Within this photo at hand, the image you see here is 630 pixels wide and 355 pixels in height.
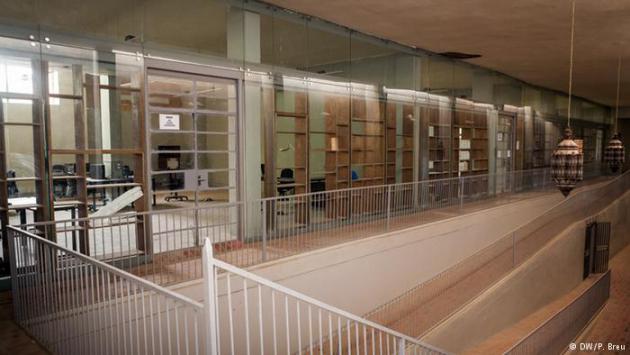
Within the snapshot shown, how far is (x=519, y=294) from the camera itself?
308 inches

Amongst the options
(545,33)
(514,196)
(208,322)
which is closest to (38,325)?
(208,322)

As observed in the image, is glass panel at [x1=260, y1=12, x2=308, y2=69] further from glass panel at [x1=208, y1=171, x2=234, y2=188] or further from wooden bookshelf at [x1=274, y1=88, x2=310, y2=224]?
glass panel at [x1=208, y1=171, x2=234, y2=188]

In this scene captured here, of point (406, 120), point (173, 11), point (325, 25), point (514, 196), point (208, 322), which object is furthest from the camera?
point (514, 196)

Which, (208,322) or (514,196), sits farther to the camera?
(514,196)

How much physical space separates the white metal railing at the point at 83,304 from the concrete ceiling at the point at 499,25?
4371 mm

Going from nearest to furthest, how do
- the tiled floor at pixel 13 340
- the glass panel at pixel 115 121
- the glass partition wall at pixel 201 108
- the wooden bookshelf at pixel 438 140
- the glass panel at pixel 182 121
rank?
1. the tiled floor at pixel 13 340
2. the glass partition wall at pixel 201 108
3. the glass panel at pixel 115 121
4. the glass panel at pixel 182 121
5. the wooden bookshelf at pixel 438 140

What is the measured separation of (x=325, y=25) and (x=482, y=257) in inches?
183

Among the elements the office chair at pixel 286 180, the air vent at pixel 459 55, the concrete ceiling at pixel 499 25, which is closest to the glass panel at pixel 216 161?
the office chair at pixel 286 180

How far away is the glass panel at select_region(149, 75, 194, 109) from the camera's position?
5.11 m

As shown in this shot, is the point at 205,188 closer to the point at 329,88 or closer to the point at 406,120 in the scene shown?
the point at 329,88

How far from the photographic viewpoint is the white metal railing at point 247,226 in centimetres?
436

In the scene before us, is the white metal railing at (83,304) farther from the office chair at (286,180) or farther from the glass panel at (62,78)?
the office chair at (286,180)

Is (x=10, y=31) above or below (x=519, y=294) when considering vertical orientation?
above

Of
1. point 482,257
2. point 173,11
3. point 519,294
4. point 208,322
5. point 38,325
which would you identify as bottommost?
point 519,294
